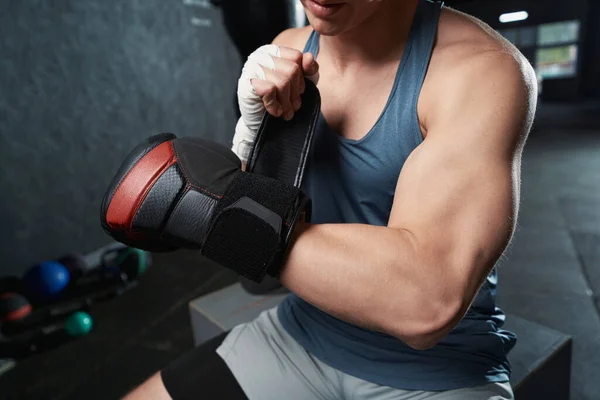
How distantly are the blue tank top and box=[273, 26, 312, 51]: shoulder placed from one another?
11.9 inches

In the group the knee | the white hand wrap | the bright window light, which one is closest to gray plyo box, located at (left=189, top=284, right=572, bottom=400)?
the knee

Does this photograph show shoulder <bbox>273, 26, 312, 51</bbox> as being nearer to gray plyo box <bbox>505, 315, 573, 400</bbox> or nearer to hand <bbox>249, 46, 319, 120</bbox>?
A: hand <bbox>249, 46, 319, 120</bbox>

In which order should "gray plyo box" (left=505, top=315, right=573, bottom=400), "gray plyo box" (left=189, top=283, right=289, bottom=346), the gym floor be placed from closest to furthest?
"gray plyo box" (left=505, top=315, right=573, bottom=400), "gray plyo box" (left=189, top=283, right=289, bottom=346), the gym floor

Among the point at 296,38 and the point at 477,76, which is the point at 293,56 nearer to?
the point at 477,76

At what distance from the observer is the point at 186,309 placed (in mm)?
2342

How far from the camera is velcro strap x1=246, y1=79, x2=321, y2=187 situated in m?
0.84

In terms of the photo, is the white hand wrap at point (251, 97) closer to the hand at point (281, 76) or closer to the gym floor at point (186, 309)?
the hand at point (281, 76)

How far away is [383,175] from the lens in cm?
85

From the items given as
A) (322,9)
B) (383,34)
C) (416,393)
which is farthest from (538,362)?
(322,9)

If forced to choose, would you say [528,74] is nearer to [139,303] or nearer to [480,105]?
[480,105]

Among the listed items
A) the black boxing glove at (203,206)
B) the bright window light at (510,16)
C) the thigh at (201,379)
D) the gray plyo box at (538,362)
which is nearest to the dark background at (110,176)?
the bright window light at (510,16)

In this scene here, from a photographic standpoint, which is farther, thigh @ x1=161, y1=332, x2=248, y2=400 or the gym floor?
the gym floor

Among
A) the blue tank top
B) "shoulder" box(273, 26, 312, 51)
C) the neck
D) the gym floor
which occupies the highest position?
"shoulder" box(273, 26, 312, 51)

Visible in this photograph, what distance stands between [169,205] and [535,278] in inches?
90.7
